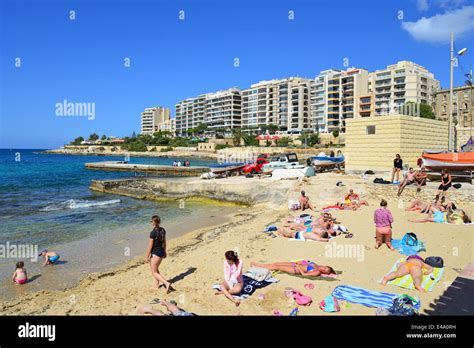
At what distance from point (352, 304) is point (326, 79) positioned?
4169 inches

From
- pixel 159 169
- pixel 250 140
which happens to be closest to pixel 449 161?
pixel 159 169

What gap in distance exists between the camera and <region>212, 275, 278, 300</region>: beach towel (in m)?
7.00

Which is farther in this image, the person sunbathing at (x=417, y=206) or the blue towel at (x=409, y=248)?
the person sunbathing at (x=417, y=206)

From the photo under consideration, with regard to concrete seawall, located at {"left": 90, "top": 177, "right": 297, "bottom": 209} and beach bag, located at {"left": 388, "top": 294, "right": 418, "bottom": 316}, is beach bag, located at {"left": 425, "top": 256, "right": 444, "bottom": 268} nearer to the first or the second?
beach bag, located at {"left": 388, "top": 294, "right": 418, "bottom": 316}

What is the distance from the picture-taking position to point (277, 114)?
12631cm

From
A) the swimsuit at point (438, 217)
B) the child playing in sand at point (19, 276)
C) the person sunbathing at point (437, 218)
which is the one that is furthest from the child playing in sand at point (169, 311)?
the swimsuit at point (438, 217)

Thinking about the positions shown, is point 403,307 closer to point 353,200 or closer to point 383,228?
point 383,228

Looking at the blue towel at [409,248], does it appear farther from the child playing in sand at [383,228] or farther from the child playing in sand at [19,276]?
the child playing in sand at [19,276]

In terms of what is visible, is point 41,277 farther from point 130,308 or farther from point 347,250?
point 347,250

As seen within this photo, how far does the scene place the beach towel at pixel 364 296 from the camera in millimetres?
6243

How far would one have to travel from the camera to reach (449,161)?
18.1 m

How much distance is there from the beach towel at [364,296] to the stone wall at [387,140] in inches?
680

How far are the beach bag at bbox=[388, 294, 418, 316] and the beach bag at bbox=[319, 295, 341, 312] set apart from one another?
908 mm
